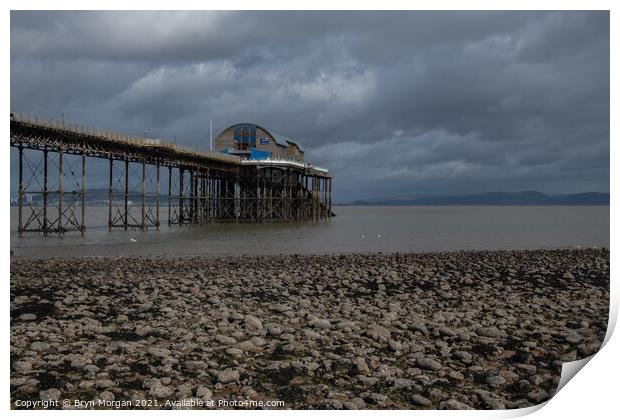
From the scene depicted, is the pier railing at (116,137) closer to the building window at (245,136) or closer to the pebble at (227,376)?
the building window at (245,136)

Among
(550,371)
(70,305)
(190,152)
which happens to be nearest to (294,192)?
(190,152)

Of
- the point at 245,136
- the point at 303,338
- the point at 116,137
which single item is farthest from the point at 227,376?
the point at 245,136

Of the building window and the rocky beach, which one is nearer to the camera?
the rocky beach

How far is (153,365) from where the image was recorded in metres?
5.77

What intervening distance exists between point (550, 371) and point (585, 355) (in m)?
0.77

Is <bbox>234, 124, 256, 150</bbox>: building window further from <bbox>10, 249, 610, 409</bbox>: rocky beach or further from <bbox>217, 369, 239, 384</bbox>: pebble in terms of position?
<bbox>217, 369, 239, 384</bbox>: pebble

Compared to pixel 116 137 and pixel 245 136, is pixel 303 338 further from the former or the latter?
pixel 245 136

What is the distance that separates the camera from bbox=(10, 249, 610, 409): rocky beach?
17.0ft

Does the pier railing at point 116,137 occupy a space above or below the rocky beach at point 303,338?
above

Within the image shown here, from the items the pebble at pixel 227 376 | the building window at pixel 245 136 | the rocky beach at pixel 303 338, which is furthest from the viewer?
the building window at pixel 245 136

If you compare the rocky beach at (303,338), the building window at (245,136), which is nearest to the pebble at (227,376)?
the rocky beach at (303,338)

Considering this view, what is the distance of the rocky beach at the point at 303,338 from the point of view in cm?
518

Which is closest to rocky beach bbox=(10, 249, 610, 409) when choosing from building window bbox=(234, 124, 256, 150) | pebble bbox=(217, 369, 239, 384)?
pebble bbox=(217, 369, 239, 384)

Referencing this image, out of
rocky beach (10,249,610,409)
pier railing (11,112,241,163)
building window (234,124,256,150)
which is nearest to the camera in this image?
rocky beach (10,249,610,409)
